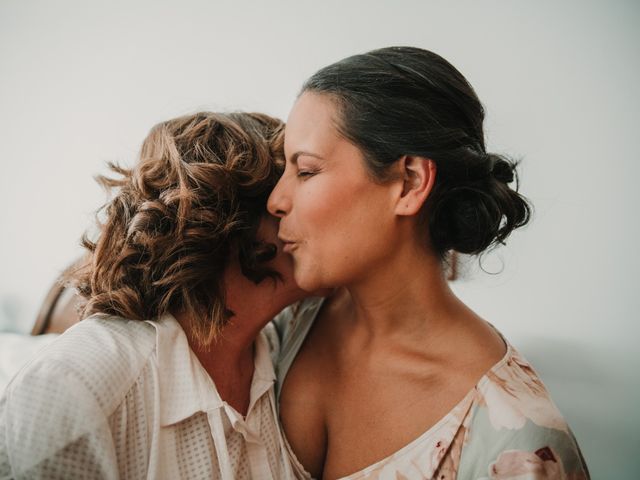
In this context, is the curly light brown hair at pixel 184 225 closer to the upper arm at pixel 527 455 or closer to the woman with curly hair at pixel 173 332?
the woman with curly hair at pixel 173 332

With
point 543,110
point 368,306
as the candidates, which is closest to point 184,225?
point 368,306

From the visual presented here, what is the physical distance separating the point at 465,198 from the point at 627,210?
0.57 m

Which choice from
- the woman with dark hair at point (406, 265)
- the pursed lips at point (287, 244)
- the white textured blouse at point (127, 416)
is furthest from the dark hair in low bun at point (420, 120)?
the white textured blouse at point (127, 416)

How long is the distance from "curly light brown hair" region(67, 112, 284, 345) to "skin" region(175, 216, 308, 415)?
2 cm

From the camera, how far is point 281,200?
835 mm

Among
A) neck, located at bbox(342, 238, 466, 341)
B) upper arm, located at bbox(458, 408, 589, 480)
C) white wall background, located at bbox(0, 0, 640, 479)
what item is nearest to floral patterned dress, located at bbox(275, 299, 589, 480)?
upper arm, located at bbox(458, 408, 589, 480)

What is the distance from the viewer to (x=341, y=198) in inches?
31.5

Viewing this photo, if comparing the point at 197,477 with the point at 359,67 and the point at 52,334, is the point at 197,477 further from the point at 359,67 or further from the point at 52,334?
the point at 52,334

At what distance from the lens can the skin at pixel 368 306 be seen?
81 centimetres

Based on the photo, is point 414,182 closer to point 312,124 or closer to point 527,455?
point 312,124

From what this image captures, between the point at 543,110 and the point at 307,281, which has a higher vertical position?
the point at 543,110

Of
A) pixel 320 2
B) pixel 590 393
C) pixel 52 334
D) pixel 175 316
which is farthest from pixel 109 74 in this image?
pixel 590 393

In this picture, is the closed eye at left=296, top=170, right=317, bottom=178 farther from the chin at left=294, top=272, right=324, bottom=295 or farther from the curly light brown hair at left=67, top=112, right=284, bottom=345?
the chin at left=294, top=272, right=324, bottom=295

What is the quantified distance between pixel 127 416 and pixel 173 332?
0.17 meters
